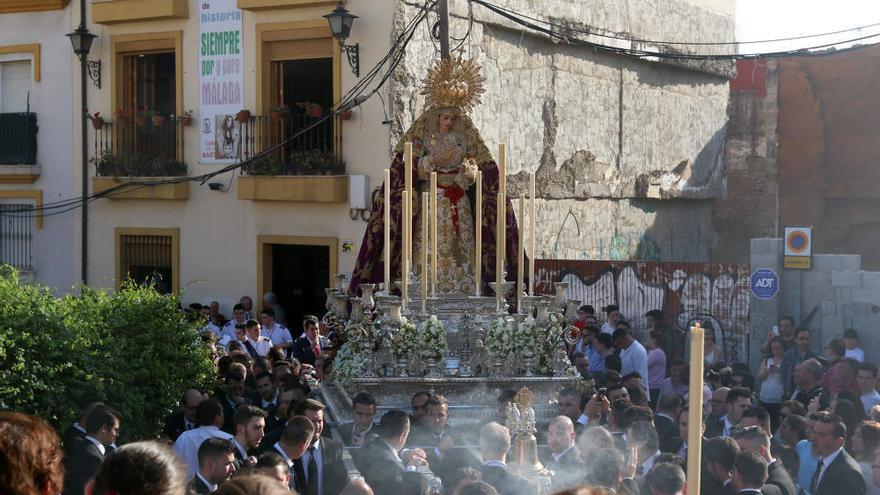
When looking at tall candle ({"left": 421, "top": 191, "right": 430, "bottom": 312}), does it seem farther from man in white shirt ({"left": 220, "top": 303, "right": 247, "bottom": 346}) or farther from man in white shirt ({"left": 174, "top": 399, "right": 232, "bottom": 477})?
man in white shirt ({"left": 220, "top": 303, "right": 247, "bottom": 346})

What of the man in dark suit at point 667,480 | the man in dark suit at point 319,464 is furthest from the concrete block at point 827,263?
the man in dark suit at point 667,480

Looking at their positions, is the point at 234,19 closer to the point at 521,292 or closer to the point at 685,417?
the point at 521,292

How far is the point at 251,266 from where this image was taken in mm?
16281

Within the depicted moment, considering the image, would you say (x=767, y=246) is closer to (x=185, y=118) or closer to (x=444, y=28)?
(x=444, y=28)

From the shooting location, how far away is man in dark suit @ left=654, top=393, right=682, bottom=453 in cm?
771

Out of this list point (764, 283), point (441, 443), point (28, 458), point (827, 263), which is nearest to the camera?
point (28, 458)

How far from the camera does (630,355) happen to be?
35.7 ft

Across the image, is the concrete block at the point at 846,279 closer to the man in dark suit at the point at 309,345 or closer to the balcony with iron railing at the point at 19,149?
the man in dark suit at the point at 309,345

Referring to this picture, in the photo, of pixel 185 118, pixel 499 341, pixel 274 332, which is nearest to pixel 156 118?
pixel 185 118

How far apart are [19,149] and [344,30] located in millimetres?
6565

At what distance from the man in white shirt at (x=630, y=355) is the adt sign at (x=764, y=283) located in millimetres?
3615

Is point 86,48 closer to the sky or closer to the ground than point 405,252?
closer to the sky

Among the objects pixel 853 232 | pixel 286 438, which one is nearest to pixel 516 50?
pixel 853 232

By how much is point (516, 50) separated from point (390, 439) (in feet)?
35.8
